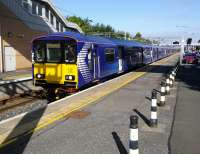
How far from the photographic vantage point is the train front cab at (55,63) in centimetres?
1562

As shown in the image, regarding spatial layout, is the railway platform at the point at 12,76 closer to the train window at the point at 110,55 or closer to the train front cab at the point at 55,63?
the train front cab at the point at 55,63

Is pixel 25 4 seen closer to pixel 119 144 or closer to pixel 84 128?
pixel 84 128

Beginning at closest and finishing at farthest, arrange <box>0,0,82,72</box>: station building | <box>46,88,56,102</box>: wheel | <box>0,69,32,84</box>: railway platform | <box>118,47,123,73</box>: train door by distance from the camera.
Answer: <box>46,88,56,102</box>: wheel < <box>0,69,32,84</box>: railway platform < <box>118,47,123,73</box>: train door < <box>0,0,82,72</box>: station building

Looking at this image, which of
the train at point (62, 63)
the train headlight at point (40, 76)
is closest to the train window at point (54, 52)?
the train at point (62, 63)

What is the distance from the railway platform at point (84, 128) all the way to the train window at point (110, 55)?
8.05 metres

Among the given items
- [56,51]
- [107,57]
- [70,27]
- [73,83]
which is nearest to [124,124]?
[73,83]

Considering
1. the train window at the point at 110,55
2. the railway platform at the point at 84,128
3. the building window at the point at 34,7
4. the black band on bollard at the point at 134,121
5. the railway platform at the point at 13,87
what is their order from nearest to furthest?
the black band on bollard at the point at 134,121
the railway platform at the point at 84,128
the railway platform at the point at 13,87
the train window at the point at 110,55
the building window at the point at 34,7

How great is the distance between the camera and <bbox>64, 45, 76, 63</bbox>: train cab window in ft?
51.2

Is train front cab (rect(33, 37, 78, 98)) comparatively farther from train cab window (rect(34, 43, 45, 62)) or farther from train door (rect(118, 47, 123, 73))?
train door (rect(118, 47, 123, 73))

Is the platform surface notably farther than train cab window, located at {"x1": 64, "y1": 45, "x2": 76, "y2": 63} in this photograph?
No

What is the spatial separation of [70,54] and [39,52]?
1.79m

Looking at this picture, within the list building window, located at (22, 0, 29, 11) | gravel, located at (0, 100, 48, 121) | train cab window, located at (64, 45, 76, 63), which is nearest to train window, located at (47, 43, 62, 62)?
train cab window, located at (64, 45, 76, 63)

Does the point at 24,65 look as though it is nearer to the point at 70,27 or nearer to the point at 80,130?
the point at 70,27

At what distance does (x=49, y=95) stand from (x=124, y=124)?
7.83 m
